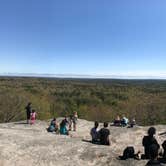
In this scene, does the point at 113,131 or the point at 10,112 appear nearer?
the point at 113,131

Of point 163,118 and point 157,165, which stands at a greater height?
point 157,165

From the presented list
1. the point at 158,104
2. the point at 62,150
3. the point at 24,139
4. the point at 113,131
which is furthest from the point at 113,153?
the point at 158,104

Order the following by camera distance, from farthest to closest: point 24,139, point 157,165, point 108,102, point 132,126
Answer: point 108,102, point 132,126, point 24,139, point 157,165

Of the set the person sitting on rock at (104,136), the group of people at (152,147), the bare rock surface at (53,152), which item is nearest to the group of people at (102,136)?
the person sitting on rock at (104,136)

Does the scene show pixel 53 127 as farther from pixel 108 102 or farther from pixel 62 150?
pixel 108 102

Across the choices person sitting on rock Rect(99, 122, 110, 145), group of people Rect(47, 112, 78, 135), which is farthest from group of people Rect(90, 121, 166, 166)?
group of people Rect(47, 112, 78, 135)

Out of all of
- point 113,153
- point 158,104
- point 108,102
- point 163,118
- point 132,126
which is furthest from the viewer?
point 108,102

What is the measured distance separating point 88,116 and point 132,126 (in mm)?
31088

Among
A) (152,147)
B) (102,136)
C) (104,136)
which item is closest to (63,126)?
(102,136)

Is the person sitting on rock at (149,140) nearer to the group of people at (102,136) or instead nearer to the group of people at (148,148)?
the group of people at (148,148)

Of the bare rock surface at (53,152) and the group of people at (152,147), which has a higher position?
the group of people at (152,147)

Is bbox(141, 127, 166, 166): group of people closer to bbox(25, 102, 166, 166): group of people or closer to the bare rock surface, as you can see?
bbox(25, 102, 166, 166): group of people

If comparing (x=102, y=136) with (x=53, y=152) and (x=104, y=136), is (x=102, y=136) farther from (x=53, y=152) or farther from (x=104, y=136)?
(x=53, y=152)

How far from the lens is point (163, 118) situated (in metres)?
53.4
